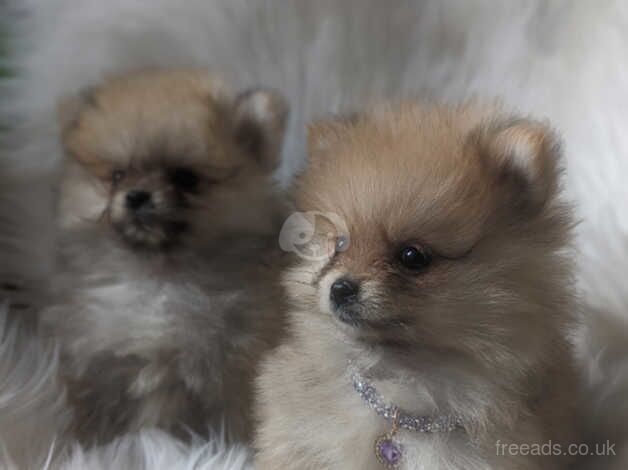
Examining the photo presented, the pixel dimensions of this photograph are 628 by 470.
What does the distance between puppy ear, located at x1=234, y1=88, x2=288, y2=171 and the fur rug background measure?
199mm

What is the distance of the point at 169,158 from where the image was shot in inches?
42.1

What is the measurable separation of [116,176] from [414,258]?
1.66 feet

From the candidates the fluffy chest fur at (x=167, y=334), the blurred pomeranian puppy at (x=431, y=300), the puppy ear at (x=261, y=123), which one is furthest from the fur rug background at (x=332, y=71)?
the blurred pomeranian puppy at (x=431, y=300)

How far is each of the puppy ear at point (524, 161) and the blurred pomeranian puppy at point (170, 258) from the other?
396 millimetres

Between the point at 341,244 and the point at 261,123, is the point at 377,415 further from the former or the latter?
the point at 261,123

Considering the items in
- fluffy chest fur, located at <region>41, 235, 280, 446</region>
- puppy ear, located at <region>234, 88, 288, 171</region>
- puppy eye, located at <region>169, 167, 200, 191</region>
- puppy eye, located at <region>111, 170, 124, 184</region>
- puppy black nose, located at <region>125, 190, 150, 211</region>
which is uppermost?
puppy ear, located at <region>234, 88, 288, 171</region>

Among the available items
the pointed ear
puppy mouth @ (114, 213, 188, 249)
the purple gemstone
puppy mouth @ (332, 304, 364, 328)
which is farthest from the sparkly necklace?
the pointed ear

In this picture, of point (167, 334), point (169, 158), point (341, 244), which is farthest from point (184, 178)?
point (341, 244)

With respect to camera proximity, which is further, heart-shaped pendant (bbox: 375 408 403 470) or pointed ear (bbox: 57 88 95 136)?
pointed ear (bbox: 57 88 95 136)

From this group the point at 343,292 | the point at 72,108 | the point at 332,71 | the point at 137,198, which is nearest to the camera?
the point at 343,292

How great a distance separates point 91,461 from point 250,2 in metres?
0.76

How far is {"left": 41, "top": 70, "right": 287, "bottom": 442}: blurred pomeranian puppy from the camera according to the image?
3.53 ft

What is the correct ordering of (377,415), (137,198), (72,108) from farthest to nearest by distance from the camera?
(72,108) → (137,198) → (377,415)

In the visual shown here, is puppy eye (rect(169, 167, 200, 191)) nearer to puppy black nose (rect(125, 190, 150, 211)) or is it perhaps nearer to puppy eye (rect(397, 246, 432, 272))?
puppy black nose (rect(125, 190, 150, 211))
